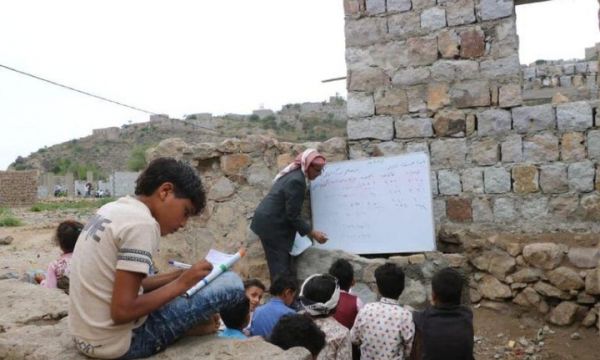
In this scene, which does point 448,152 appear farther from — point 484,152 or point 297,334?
point 297,334

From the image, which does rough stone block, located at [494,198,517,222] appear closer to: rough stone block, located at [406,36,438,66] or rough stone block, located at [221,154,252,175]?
rough stone block, located at [406,36,438,66]

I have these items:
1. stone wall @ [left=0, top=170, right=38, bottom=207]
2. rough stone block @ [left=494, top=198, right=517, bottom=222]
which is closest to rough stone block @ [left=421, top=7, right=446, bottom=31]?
rough stone block @ [left=494, top=198, right=517, bottom=222]

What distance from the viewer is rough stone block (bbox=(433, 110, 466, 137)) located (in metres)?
5.68

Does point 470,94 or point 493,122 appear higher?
point 470,94

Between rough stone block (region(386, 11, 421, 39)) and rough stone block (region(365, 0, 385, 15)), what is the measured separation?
13 centimetres

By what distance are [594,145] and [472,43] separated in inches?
58.8

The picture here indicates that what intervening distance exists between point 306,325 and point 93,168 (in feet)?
165

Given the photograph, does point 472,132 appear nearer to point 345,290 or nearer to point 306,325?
point 345,290

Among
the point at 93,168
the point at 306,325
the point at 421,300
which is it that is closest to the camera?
the point at 306,325

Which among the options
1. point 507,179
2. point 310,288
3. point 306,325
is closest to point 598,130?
point 507,179

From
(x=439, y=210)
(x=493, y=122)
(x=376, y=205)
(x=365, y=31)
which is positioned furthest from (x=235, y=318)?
(x=365, y=31)

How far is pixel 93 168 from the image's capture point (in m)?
49.7

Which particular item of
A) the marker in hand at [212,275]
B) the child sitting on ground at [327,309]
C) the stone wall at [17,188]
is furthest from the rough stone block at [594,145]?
the stone wall at [17,188]

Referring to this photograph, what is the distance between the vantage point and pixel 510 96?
5.50m
